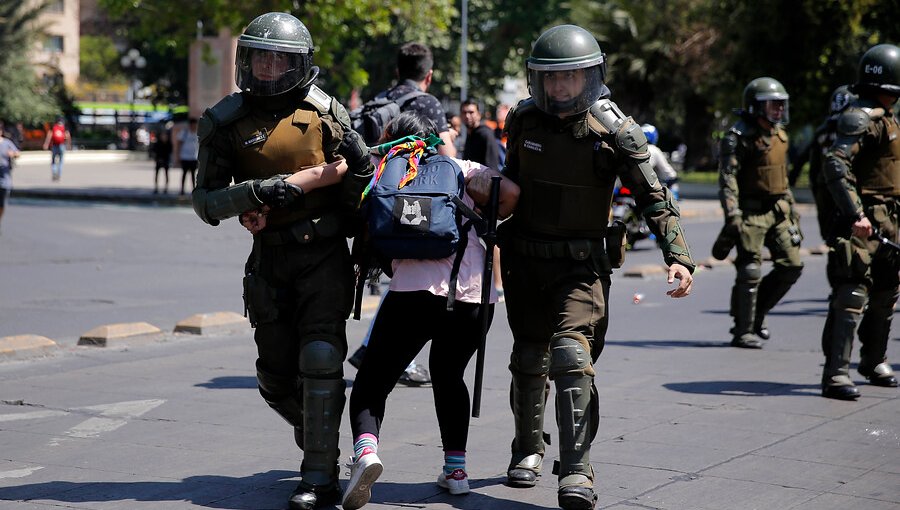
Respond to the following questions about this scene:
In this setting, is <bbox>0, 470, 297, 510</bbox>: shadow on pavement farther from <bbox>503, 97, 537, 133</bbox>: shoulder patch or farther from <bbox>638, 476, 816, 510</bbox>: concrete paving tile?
Answer: <bbox>503, 97, 537, 133</bbox>: shoulder patch

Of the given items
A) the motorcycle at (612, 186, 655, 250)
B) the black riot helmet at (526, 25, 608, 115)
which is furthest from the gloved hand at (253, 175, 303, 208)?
the motorcycle at (612, 186, 655, 250)

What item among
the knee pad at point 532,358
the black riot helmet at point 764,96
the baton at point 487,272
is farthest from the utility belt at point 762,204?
the baton at point 487,272

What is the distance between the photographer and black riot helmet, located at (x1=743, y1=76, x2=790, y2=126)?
905 centimetres

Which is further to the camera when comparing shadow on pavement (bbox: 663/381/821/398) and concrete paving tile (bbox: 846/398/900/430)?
shadow on pavement (bbox: 663/381/821/398)

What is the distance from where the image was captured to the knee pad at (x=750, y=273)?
31.3 ft

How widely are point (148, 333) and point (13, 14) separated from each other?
160 ft

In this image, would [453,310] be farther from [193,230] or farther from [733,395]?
[193,230]

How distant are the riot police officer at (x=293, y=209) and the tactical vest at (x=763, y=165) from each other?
4982 millimetres

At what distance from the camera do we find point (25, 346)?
884cm

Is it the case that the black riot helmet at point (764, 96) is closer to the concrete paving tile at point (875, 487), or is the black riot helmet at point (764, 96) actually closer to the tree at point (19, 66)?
the concrete paving tile at point (875, 487)

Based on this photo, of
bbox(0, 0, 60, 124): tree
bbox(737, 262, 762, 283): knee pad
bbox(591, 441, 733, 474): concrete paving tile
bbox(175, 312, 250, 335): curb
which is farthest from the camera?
bbox(0, 0, 60, 124): tree

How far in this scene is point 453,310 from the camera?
5.05m

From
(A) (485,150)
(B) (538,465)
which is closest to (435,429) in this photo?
(B) (538,465)

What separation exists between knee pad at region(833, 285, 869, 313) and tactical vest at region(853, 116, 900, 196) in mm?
588
